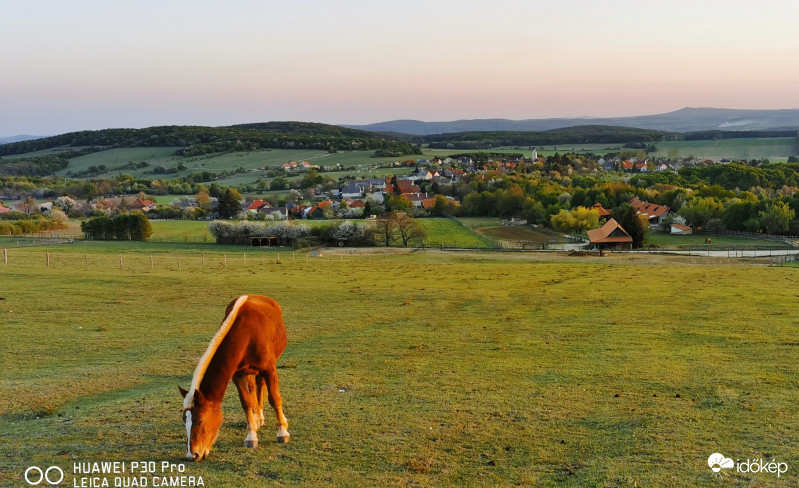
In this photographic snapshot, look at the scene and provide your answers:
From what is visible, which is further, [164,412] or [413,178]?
[413,178]

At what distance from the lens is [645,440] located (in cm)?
1035

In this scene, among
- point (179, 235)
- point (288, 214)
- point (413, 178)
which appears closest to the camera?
point (179, 235)

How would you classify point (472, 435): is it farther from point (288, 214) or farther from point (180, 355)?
point (288, 214)

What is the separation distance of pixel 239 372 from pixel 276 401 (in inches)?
33.3

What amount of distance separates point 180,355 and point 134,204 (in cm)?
10665

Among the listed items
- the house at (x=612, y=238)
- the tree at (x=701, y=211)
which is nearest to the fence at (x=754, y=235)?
the tree at (x=701, y=211)

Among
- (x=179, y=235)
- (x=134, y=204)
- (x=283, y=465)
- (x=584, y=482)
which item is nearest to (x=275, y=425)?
(x=283, y=465)

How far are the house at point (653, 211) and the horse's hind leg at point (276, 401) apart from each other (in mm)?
96271

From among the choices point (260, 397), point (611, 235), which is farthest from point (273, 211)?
point (260, 397)

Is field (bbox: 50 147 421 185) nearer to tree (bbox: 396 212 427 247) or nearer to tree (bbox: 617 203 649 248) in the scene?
tree (bbox: 396 212 427 247)

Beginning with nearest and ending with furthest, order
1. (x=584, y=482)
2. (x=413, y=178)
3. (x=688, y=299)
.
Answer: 1. (x=584, y=482)
2. (x=688, y=299)
3. (x=413, y=178)

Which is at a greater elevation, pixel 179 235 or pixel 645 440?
pixel 645 440

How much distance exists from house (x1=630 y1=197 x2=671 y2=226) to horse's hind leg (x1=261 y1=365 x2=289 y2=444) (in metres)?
96.3

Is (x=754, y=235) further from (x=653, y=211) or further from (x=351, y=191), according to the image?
(x=351, y=191)
